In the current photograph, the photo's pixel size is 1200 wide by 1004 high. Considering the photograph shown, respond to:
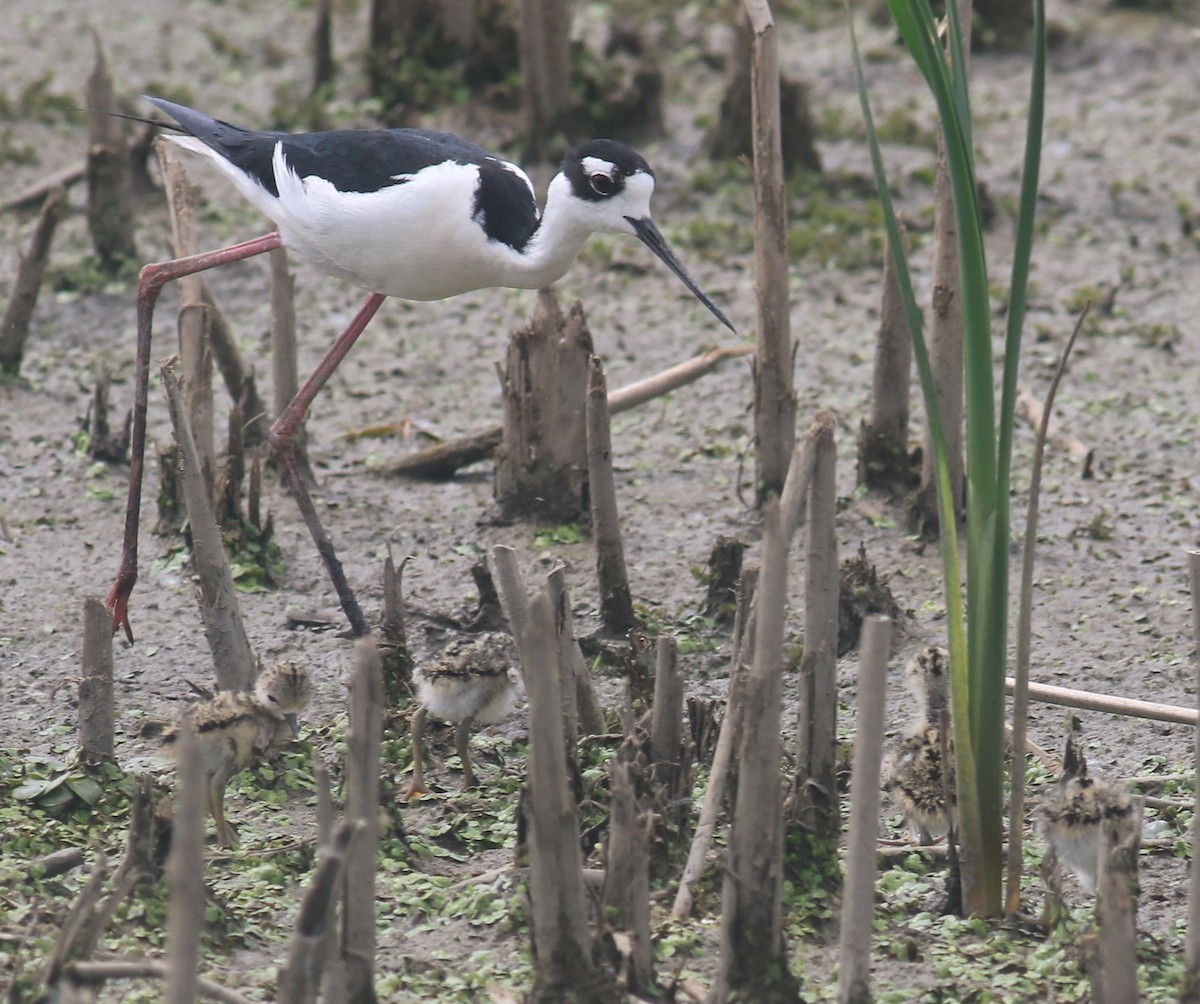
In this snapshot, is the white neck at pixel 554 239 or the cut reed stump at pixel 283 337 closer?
the white neck at pixel 554 239

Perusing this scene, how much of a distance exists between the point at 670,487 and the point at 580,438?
19.9 inches

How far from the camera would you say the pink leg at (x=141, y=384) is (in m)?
4.92

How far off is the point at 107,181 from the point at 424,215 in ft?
10.3

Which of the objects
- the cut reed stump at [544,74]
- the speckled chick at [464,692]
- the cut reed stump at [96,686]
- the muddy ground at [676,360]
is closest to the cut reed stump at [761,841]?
the muddy ground at [676,360]

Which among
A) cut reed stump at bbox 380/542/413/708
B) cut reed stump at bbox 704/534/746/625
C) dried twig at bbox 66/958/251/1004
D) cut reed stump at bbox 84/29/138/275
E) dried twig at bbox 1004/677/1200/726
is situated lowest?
dried twig at bbox 66/958/251/1004

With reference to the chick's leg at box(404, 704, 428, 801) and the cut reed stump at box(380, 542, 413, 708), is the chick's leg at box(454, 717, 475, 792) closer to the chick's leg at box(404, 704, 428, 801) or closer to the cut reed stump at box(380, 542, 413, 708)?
the chick's leg at box(404, 704, 428, 801)

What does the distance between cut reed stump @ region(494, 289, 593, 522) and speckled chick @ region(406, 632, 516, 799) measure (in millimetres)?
1488

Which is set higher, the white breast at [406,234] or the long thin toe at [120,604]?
the white breast at [406,234]

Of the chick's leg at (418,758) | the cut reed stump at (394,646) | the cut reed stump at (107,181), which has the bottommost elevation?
the chick's leg at (418,758)

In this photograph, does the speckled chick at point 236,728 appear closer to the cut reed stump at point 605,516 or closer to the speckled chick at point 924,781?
the cut reed stump at point 605,516

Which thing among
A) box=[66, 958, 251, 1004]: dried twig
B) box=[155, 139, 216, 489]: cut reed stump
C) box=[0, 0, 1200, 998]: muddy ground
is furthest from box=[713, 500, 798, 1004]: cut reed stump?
box=[155, 139, 216, 489]: cut reed stump

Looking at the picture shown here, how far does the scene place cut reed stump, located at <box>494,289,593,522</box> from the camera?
5.58 m

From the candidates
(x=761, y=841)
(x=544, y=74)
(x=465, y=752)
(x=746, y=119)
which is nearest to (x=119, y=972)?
(x=761, y=841)

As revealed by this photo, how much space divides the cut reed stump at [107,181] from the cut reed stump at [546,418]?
2403 mm
